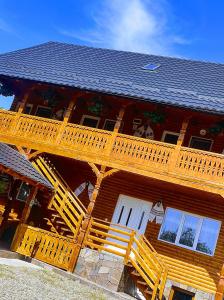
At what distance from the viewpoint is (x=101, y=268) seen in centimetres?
1430

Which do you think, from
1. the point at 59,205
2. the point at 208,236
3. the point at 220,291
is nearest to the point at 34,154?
the point at 59,205

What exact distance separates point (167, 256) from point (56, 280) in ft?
19.3

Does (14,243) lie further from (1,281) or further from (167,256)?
(167,256)

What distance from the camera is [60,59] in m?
23.4

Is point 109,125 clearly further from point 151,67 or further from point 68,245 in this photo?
point 68,245

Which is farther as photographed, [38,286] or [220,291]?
[220,291]

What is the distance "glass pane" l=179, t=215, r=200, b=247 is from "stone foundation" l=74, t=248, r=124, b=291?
12.8 feet

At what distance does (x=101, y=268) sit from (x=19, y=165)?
16.8 ft

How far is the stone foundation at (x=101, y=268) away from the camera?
1405 centimetres

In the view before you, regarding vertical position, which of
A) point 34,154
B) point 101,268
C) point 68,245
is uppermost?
point 34,154

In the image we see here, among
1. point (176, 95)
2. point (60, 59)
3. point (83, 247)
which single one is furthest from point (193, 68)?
point (83, 247)

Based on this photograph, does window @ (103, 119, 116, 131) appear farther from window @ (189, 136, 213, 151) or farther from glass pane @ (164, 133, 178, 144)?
window @ (189, 136, 213, 151)

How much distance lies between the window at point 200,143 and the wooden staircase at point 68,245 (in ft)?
17.5

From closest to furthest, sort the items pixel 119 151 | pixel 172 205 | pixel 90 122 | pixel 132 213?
pixel 119 151, pixel 172 205, pixel 132 213, pixel 90 122
